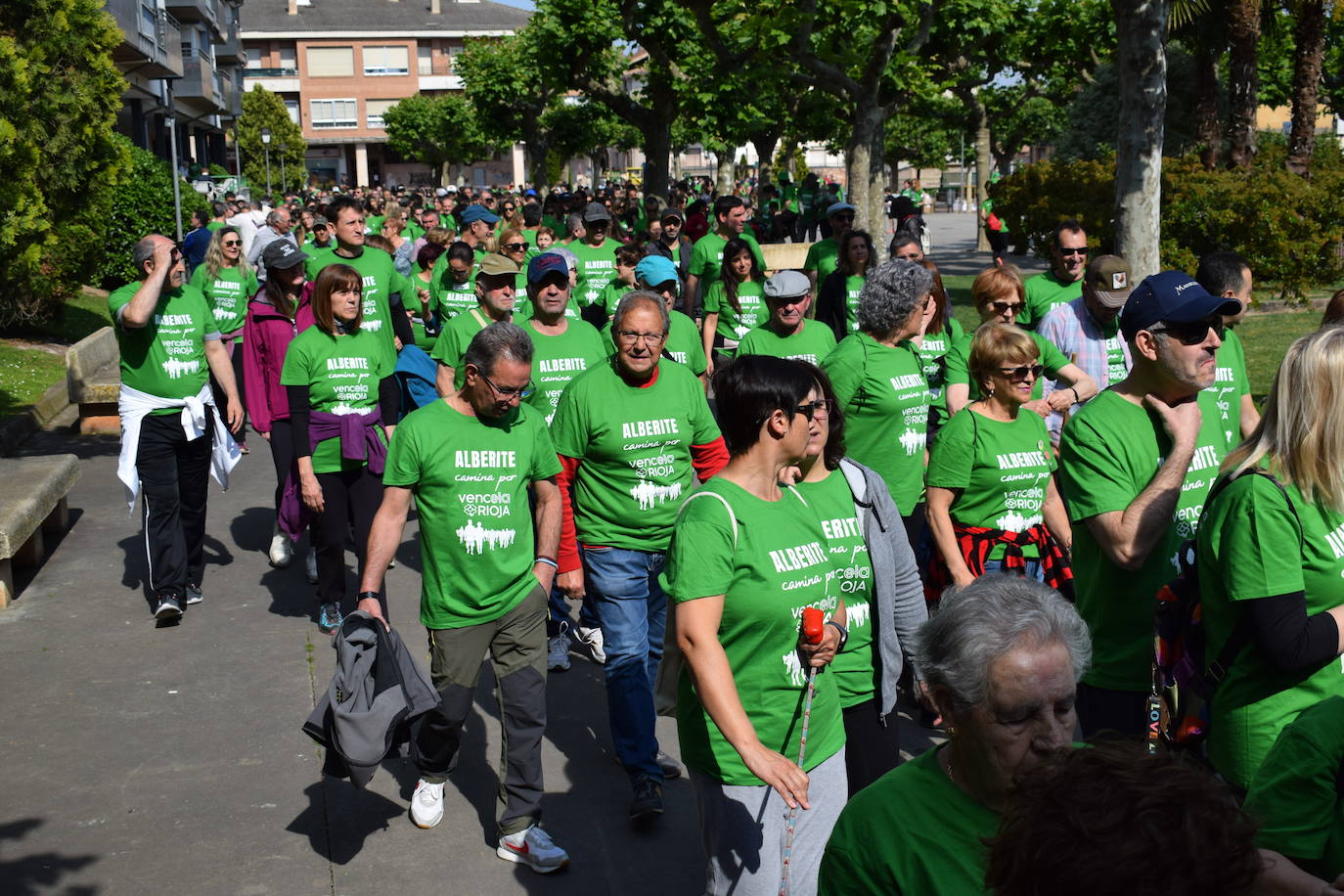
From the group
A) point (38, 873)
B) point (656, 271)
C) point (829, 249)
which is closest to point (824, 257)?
point (829, 249)

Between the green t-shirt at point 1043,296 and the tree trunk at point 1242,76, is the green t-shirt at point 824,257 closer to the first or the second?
the green t-shirt at point 1043,296

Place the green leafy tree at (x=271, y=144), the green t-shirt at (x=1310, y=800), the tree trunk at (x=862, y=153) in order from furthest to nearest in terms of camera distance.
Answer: the green leafy tree at (x=271, y=144) → the tree trunk at (x=862, y=153) → the green t-shirt at (x=1310, y=800)

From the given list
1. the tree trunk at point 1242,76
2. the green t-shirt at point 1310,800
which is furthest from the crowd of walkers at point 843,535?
the tree trunk at point 1242,76

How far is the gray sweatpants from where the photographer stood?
12.0 feet

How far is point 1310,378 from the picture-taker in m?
3.18

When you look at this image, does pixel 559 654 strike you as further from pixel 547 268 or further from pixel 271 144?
pixel 271 144

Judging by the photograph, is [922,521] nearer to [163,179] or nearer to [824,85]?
[824,85]

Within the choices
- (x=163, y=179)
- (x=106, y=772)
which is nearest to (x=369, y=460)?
(x=106, y=772)

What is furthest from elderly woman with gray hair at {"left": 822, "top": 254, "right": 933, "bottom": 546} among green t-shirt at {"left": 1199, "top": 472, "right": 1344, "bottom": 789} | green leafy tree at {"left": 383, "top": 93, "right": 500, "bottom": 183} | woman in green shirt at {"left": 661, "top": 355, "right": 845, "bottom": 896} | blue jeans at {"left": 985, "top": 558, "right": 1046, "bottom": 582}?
green leafy tree at {"left": 383, "top": 93, "right": 500, "bottom": 183}

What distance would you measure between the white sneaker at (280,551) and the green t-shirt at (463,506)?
13.8ft

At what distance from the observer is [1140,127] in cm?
1164

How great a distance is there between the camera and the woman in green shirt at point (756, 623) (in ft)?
11.8

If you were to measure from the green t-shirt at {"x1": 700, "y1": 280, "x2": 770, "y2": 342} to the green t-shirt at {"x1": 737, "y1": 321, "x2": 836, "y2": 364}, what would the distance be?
103 inches

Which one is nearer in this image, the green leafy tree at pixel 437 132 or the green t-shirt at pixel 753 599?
the green t-shirt at pixel 753 599
